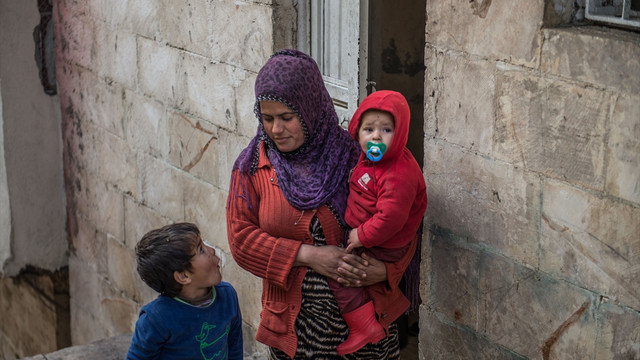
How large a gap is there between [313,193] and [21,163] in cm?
466

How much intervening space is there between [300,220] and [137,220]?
10.7 feet

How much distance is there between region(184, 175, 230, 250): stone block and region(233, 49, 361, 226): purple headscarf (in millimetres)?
1884

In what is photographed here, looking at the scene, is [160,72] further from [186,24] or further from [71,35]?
[71,35]

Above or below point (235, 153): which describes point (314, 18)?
above

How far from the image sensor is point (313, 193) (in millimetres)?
3578

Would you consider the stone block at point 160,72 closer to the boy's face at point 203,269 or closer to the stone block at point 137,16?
the stone block at point 137,16

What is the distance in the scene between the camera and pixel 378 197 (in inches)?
135

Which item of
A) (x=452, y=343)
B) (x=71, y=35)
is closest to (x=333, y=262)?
(x=452, y=343)

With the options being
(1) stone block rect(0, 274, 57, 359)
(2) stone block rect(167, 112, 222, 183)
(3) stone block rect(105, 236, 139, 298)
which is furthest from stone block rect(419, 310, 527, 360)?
(1) stone block rect(0, 274, 57, 359)

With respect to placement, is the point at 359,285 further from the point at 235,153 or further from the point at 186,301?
the point at 235,153

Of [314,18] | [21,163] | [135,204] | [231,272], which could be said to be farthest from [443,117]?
[21,163]

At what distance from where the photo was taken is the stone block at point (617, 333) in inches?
125

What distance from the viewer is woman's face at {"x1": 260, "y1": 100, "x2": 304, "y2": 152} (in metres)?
3.50

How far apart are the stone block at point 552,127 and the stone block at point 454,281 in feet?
1.64
